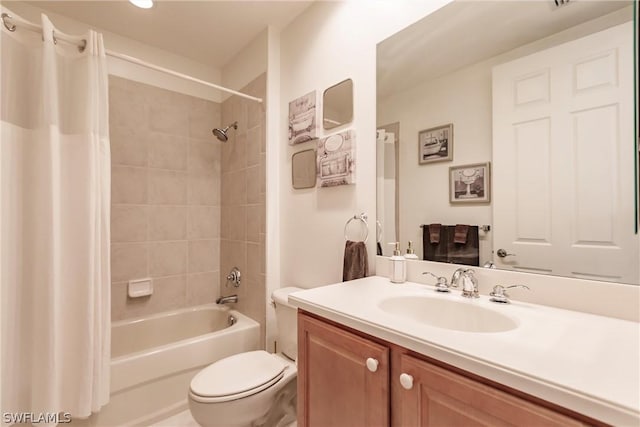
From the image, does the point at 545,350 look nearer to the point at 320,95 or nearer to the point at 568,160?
the point at 568,160

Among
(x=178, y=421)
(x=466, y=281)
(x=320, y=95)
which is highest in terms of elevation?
(x=320, y=95)

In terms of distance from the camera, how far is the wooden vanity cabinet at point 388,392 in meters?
0.53

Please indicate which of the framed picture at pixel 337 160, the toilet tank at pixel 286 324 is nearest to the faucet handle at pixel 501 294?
the framed picture at pixel 337 160

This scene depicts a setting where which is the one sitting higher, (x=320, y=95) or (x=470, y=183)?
(x=320, y=95)

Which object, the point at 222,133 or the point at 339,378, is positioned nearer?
the point at 339,378

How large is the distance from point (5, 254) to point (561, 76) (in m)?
2.16

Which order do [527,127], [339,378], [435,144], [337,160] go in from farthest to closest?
[337,160] → [435,144] → [527,127] → [339,378]

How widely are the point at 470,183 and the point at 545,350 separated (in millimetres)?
650

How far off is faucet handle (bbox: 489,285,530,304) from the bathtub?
155 centimetres

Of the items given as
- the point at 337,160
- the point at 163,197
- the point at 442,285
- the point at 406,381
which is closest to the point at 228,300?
the point at 163,197

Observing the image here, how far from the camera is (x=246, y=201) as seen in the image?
218cm

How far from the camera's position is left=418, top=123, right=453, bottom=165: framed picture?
45.6 inches

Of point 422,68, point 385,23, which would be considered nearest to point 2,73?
point 385,23

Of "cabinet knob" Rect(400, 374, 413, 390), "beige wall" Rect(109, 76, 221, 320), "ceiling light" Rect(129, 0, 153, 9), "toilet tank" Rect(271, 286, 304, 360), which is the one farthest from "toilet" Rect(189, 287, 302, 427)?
"ceiling light" Rect(129, 0, 153, 9)
